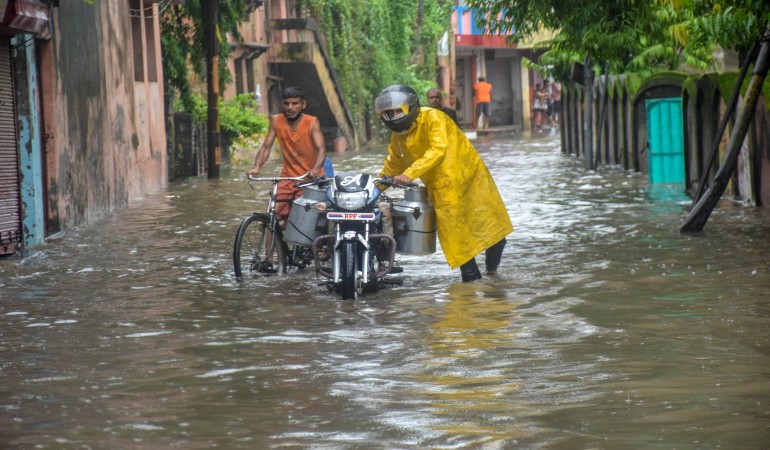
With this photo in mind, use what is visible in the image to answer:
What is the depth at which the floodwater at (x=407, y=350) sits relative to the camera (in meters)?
5.95

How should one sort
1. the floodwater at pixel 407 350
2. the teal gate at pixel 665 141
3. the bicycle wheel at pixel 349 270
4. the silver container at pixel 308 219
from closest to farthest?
1. the floodwater at pixel 407 350
2. the bicycle wheel at pixel 349 270
3. the silver container at pixel 308 219
4. the teal gate at pixel 665 141

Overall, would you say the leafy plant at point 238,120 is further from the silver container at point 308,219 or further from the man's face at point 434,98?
the silver container at point 308,219

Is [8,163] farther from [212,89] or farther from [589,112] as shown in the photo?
[589,112]

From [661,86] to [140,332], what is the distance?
14968mm

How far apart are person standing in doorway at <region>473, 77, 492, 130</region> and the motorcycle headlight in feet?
133

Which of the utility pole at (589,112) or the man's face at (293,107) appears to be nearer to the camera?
the man's face at (293,107)

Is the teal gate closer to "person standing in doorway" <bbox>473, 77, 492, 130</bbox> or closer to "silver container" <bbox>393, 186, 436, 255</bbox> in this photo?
"silver container" <bbox>393, 186, 436, 255</bbox>

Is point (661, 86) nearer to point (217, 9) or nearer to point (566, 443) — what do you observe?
point (217, 9)

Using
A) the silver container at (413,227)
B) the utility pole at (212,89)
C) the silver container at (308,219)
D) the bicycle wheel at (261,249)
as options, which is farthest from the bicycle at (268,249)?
the utility pole at (212,89)

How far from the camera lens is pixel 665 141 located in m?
20.6

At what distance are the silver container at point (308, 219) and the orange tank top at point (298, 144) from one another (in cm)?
123

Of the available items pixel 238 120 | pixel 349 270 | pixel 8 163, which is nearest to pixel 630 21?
pixel 8 163

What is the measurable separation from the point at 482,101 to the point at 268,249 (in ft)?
129

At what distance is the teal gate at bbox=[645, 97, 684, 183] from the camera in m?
20.5
